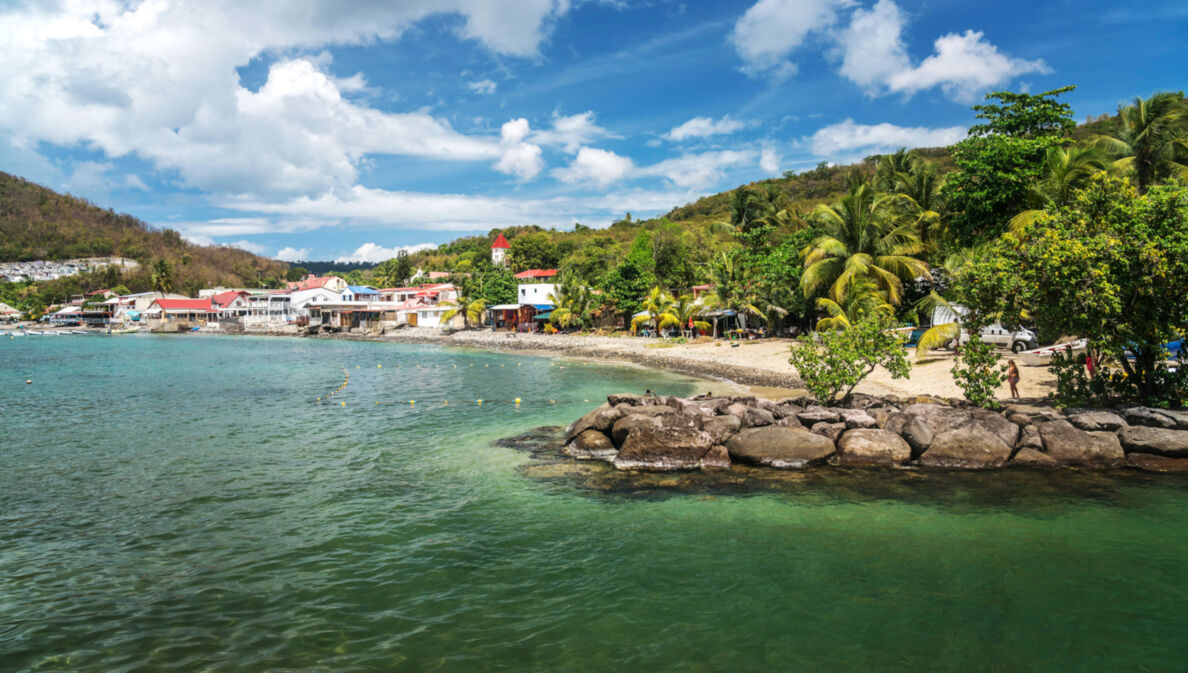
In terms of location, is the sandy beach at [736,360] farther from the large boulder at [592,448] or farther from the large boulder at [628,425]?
the large boulder at [592,448]

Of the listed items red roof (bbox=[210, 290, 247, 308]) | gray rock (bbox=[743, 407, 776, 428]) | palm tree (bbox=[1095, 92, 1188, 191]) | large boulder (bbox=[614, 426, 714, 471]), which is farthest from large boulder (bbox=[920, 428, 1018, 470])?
red roof (bbox=[210, 290, 247, 308])

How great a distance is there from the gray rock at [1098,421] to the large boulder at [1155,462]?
768 mm

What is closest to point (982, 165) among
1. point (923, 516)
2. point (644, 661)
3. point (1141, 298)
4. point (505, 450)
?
point (1141, 298)

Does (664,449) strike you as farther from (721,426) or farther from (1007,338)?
(1007,338)

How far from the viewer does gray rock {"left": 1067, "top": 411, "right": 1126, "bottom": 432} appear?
50.2 ft

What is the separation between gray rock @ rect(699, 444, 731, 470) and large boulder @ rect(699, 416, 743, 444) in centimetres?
36

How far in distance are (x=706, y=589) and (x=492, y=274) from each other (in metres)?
75.0

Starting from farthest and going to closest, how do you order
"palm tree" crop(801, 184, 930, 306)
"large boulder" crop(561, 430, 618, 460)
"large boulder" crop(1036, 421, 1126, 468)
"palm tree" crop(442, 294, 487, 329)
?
"palm tree" crop(442, 294, 487, 329), "palm tree" crop(801, 184, 930, 306), "large boulder" crop(561, 430, 618, 460), "large boulder" crop(1036, 421, 1126, 468)

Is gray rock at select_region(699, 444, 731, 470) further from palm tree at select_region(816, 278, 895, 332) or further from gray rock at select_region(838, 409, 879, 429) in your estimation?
palm tree at select_region(816, 278, 895, 332)

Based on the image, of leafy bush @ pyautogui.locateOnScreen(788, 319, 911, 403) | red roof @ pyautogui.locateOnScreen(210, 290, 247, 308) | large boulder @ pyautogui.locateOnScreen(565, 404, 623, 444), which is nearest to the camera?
large boulder @ pyautogui.locateOnScreen(565, 404, 623, 444)

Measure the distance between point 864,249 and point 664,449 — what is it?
27.7m

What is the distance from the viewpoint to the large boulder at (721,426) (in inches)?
647

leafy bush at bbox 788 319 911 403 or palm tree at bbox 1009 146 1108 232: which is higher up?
palm tree at bbox 1009 146 1108 232

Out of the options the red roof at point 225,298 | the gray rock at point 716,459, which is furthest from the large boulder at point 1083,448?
the red roof at point 225,298
